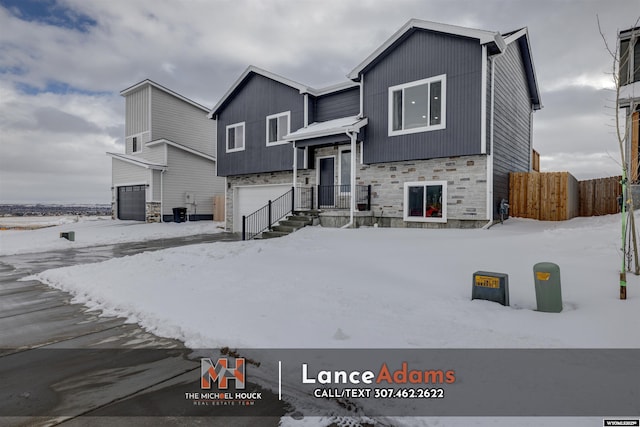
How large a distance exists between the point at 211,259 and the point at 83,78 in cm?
2164

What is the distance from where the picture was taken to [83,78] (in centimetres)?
2202

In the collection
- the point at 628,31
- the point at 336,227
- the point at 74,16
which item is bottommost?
Result: the point at 336,227

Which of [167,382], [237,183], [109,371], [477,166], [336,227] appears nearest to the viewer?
[167,382]

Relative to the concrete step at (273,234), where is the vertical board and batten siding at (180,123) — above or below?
above

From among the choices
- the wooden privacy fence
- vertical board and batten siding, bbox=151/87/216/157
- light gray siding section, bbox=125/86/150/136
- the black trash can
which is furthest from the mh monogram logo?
light gray siding section, bbox=125/86/150/136

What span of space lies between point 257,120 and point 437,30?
9624 millimetres

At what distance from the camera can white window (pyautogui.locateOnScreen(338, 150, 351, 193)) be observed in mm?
14172

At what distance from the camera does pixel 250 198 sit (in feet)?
60.3

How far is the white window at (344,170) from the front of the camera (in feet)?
46.5

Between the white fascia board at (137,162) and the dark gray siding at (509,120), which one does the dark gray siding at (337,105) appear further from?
the white fascia board at (137,162)

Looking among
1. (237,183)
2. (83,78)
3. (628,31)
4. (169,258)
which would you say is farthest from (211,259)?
(83,78)

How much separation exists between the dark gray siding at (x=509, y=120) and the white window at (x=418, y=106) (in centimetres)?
195

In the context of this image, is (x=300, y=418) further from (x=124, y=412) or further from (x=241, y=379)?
(x=124, y=412)

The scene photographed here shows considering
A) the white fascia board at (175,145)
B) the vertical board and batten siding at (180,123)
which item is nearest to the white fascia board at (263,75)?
the white fascia board at (175,145)
